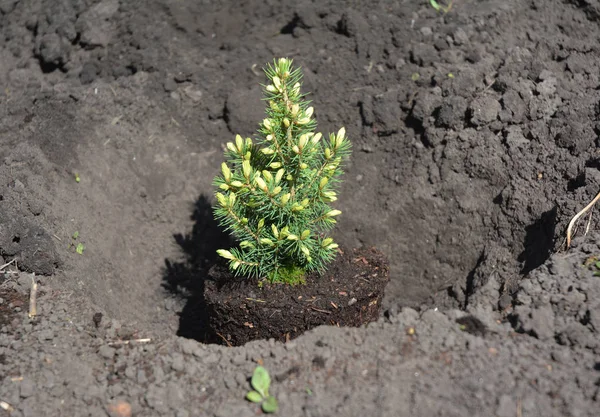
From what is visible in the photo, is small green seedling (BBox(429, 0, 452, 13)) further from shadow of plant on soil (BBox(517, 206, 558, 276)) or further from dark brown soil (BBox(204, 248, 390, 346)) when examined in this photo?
dark brown soil (BBox(204, 248, 390, 346))

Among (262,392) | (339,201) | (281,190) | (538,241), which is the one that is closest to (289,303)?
(281,190)

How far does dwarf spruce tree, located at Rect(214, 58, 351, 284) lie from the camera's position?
141 inches

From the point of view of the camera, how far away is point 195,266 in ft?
16.8

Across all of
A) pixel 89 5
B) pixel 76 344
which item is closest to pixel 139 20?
pixel 89 5

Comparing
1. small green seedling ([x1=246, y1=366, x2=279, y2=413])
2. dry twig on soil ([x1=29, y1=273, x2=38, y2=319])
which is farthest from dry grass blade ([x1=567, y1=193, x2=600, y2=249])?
dry twig on soil ([x1=29, y1=273, x2=38, y2=319])

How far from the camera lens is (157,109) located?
17.9ft

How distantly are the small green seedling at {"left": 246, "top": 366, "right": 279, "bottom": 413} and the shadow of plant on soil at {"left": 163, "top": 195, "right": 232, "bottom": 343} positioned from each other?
1.56 meters

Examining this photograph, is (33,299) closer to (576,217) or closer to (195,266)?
(195,266)

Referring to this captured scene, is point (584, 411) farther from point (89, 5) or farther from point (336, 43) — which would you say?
point (89, 5)

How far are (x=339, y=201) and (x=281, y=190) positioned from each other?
55.0 inches

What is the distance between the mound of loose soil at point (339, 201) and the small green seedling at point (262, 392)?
0.06m

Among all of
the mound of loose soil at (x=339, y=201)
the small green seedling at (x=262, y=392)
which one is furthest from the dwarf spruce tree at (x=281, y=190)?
the small green seedling at (x=262, y=392)

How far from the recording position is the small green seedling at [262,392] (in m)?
3.05

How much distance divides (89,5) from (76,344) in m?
3.49
